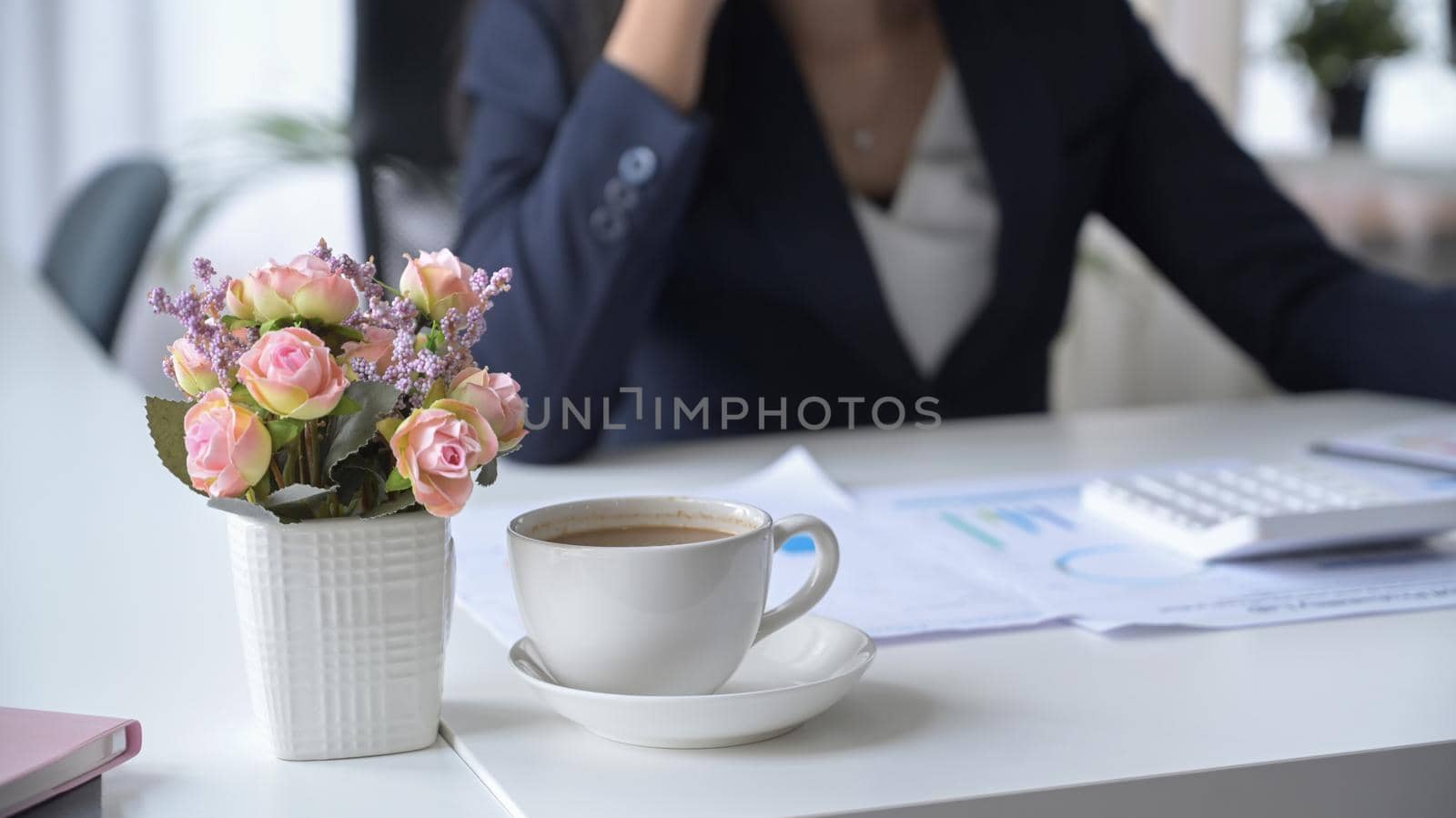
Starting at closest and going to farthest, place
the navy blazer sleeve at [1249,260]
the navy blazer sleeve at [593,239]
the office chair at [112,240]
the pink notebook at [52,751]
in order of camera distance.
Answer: the pink notebook at [52,751], the navy blazer sleeve at [593,239], the navy blazer sleeve at [1249,260], the office chair at [112,240]

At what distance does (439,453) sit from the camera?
1.31 ft

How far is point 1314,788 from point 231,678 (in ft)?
1.21

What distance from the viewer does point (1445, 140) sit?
2740 millimetres

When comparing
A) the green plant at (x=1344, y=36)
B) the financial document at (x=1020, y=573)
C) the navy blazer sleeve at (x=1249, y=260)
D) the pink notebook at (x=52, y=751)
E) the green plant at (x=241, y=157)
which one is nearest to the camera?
the pink notebook at (x=52, y=751)

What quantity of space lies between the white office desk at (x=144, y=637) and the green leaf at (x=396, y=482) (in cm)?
9

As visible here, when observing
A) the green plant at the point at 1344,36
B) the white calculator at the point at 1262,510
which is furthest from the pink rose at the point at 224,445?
the green plant at the point at 1344,36

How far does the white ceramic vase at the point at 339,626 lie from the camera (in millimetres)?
425

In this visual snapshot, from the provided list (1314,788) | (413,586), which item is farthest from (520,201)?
(1314,788)

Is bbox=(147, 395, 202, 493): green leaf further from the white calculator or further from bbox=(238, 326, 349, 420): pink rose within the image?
the white calculator

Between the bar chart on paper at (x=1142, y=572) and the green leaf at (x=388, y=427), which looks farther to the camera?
the bar chart on paper at (x=1142, y=572)

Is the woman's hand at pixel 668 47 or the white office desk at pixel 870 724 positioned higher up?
the woman's hand at pixel 668 47

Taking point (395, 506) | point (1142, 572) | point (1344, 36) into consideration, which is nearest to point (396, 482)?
point (395, 506)

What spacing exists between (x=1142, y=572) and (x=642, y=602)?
0.30 metres

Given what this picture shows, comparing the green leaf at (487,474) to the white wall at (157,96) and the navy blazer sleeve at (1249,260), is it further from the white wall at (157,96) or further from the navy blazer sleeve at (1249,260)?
the white wall at (157,96)
